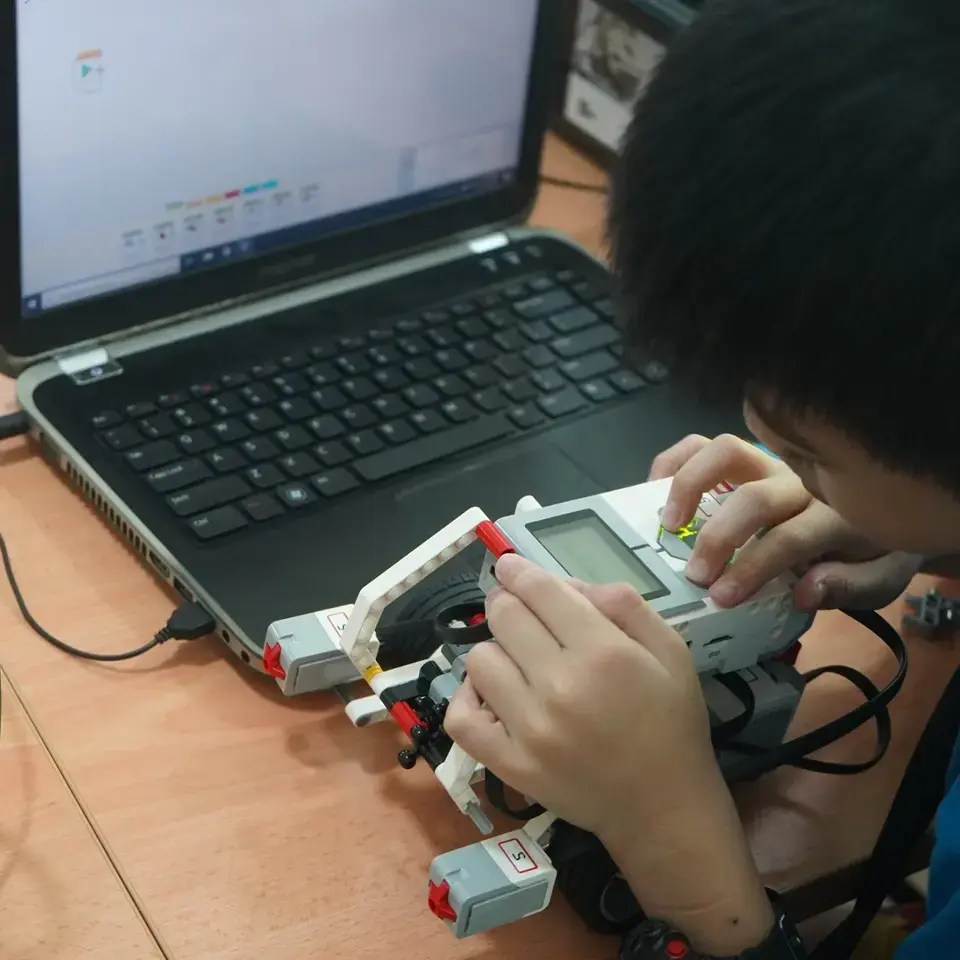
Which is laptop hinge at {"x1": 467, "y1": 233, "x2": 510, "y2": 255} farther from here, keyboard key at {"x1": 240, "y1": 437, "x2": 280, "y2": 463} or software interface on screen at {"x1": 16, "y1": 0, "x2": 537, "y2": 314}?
keyboard key at {"x1": 240, "y1": 437, "x2": 280, "y2": 463}

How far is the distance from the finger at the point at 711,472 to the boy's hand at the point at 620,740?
0.08 meters

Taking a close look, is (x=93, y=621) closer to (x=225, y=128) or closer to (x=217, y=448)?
(x=217, y=448)

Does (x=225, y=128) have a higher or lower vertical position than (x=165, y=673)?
higher

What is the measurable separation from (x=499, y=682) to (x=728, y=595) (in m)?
0.12

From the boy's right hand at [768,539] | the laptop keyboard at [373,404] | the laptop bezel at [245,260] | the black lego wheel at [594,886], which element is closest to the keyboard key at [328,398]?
the laptop keyboard at [373,404]

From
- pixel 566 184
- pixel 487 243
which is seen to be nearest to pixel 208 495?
pixel 487 243

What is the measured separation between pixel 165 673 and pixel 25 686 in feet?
0.22

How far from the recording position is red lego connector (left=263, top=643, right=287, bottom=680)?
0.64 m

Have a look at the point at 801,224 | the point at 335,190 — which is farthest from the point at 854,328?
Answer: the point at 335,190

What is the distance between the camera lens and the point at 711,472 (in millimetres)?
676

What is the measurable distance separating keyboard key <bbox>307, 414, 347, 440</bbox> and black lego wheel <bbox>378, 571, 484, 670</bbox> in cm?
14

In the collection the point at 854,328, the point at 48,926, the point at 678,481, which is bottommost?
the point at 48,926

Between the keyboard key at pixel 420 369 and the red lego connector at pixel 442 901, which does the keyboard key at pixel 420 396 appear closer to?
the keyboard key at pixel 420 369

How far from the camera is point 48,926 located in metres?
0.55
